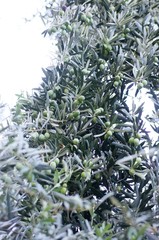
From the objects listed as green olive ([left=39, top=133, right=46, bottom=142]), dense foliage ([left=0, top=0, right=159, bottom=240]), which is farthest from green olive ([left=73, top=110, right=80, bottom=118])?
green olive ([left=39, top=133, right=46, bottom=142])

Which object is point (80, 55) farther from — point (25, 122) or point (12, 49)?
point (12, 49)

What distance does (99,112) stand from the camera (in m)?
1.65

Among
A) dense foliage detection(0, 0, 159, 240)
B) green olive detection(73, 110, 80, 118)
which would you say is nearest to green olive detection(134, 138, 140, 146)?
dense foliage detection(0, 0, 159, 240)

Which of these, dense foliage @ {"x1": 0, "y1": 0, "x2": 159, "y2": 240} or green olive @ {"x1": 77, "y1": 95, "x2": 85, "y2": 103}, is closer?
dense foliage @ {"x1": 0, "y1": 0, "x2": 159, "y2": 240}

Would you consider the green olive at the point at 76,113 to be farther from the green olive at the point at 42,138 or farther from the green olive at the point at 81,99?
the green olive at the point at 42,138

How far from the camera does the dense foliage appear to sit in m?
1.49

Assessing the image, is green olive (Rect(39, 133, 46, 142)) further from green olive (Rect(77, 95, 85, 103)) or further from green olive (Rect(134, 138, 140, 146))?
green olive (Rect(134, 138, 140, 146))

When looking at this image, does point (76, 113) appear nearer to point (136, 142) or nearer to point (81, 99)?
point (81, 99)

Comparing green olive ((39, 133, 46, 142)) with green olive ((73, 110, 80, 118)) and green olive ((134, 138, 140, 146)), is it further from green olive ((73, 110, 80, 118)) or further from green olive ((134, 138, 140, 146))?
green olive ((134, 138, 140, 146))

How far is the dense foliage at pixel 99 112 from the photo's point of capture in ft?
4.90

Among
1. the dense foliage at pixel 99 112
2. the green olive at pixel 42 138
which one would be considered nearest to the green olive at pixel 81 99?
the dense foliage at pixel 99 112

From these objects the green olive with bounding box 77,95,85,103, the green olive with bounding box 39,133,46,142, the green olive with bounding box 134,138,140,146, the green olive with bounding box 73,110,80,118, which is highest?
the green olive with bounding box 77,95,85,103

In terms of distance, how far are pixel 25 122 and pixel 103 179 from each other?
14.6 inches

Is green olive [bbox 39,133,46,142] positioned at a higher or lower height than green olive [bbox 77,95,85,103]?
lower
